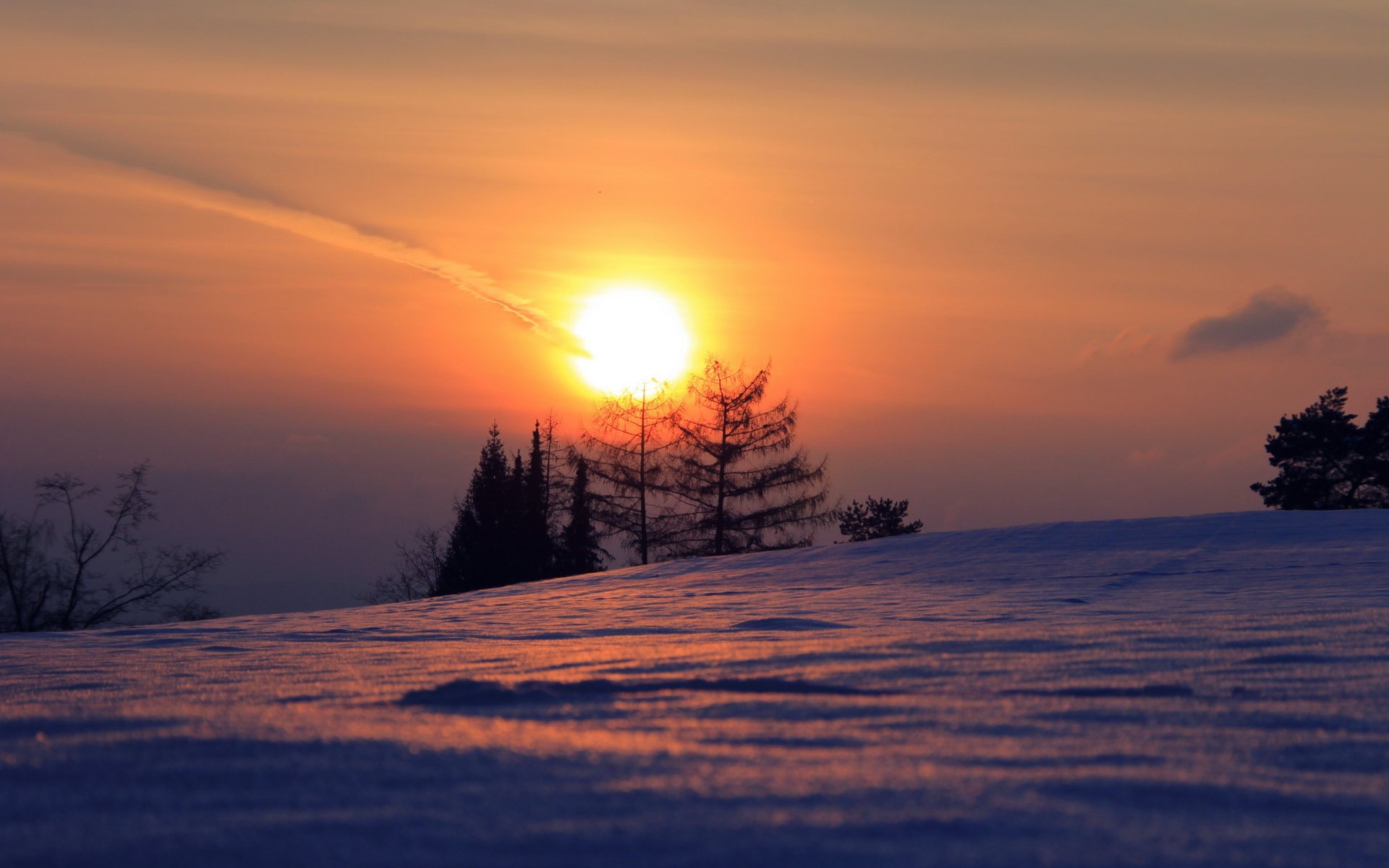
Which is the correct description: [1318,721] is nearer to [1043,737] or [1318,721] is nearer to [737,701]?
[1043,737]

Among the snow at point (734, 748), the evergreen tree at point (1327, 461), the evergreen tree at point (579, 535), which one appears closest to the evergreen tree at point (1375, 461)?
the evergreen tree at point (1327, 461)

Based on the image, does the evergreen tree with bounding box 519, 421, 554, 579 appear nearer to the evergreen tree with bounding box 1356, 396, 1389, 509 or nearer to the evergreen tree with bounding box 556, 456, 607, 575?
the evergreen tree with bounding box 556, 456, 607, 575

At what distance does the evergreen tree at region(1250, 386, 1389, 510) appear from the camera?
37.5 metres

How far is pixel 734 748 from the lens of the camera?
2.05m

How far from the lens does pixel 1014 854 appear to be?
4.73 ft

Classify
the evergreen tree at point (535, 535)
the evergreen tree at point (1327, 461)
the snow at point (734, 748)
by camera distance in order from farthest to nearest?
the evergreen tree at point (535, 535)
the evergreen tree at point (1327, 461)
the snow at point (734, 748)

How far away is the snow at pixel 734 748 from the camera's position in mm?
1520

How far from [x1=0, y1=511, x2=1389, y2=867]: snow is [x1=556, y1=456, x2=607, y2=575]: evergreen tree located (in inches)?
1189

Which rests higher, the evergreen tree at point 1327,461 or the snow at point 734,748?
the evergreen tree at point 1327,461

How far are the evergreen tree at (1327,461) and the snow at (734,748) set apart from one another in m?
38.1

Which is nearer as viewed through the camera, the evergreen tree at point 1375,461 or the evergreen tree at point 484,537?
the evergreen tree at point 1375,461

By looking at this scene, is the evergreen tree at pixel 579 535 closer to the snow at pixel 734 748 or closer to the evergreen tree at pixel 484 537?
the evergreen tree at pixel 484 537

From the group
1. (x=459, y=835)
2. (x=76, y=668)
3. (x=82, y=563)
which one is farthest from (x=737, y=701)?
(x=82, y=563)

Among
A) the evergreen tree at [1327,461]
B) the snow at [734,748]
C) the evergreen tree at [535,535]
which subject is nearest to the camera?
the snow at [734,748]
